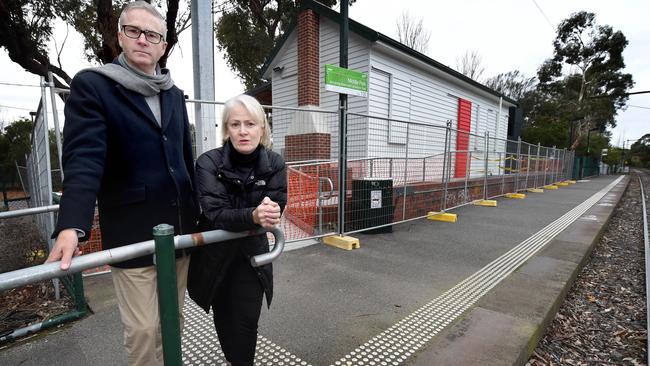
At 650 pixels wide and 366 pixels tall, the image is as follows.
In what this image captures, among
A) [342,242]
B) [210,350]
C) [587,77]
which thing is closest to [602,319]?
[342,242]

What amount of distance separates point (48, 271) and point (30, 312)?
2959mm

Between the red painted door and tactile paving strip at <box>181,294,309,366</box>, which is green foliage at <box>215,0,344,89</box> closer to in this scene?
the red painted door

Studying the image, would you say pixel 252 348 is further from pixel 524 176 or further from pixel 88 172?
pixel 524 176

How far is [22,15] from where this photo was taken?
1141cm

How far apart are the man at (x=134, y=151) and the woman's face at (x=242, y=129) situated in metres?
0.26

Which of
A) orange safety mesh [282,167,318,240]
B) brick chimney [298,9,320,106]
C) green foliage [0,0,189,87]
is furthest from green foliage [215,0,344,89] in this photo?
orange safety mesh [282,167,318,240]

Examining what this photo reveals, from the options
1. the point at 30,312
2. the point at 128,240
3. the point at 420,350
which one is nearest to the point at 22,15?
the point at 30,312

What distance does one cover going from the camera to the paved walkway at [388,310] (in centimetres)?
224

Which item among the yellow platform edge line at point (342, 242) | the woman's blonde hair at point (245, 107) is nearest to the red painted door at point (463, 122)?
the yellow platform edge line at point (342, 242)

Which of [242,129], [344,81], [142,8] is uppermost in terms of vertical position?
[344,81]

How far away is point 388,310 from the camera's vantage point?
2.87m

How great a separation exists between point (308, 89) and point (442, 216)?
16.4 ft

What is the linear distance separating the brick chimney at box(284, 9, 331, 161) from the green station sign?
2955 millimetres

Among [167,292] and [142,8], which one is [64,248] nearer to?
[167,292]
